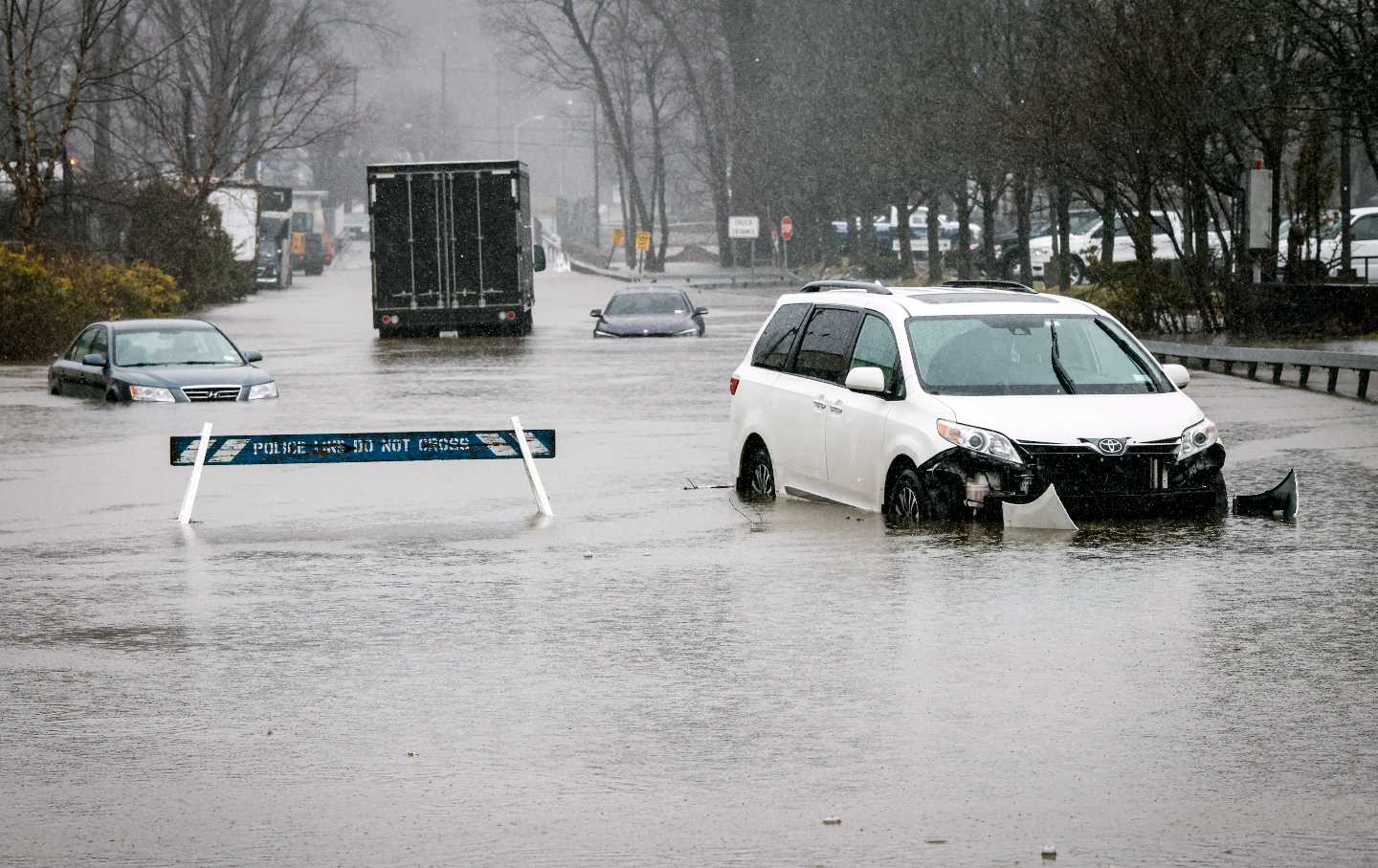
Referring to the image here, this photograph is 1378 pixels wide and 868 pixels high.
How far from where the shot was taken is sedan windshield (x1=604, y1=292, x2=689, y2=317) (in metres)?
45.2

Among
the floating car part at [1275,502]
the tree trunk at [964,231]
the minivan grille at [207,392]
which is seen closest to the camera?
the floating car part at [1275,502]

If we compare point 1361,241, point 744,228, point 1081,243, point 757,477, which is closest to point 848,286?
point 757,477

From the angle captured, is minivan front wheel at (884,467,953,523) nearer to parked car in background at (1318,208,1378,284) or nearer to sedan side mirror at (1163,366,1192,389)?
sedan side mirror at (1163,366,1192,389)

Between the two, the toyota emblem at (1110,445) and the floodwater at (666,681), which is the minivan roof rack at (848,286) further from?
the toyota emblem at (1110,445)

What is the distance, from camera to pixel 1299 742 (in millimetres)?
7797

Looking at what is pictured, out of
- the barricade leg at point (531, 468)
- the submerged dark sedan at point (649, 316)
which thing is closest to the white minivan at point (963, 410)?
the barricade leg at point (531, 468)

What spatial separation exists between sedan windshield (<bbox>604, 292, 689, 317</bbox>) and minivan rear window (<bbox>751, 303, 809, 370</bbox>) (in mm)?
28808

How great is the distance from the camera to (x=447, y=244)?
43250 mm

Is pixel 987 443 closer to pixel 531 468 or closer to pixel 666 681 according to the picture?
pixel 531 468

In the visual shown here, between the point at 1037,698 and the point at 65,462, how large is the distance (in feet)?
43.5

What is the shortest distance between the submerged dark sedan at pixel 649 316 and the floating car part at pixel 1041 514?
30432 mm

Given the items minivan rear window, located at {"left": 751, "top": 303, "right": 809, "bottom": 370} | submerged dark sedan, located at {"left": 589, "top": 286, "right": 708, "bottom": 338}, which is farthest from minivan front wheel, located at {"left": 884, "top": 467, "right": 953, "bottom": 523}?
submerged dark sedan, located at {"left": 589, "top": 286, "right": 708, "bottom": 338}

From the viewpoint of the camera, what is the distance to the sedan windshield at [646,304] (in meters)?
45.2

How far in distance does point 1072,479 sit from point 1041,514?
28 cm
